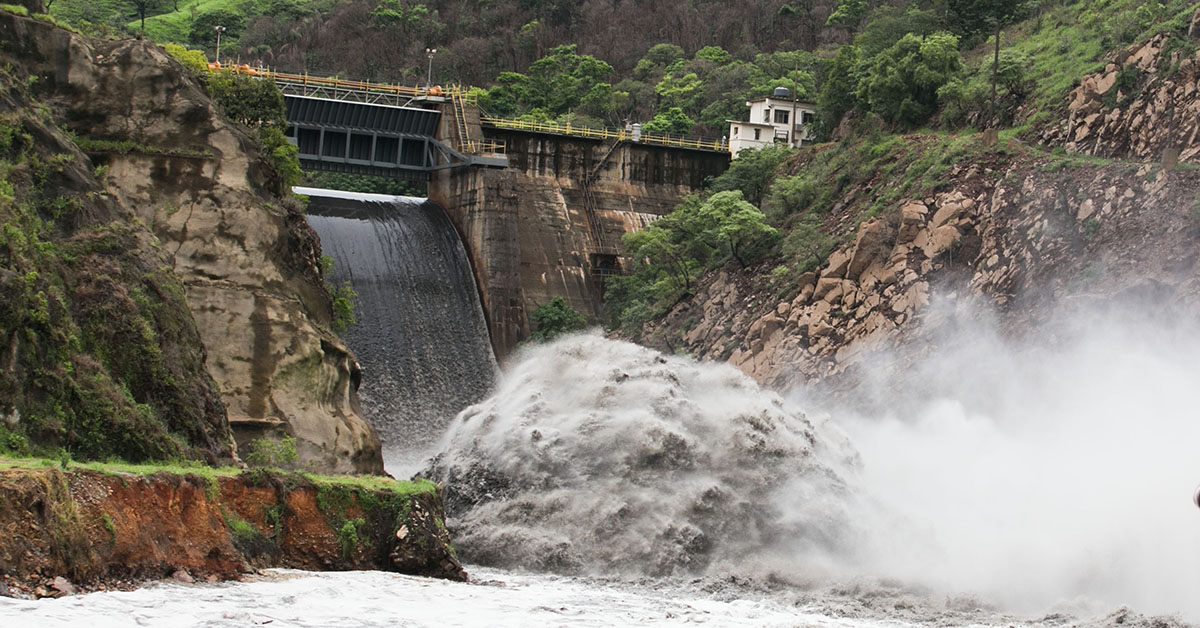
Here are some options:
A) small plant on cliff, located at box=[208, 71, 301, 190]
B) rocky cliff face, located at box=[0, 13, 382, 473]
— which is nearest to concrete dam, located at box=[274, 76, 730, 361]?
small plant on cliff, located at box=[208, 71, 301, 190]

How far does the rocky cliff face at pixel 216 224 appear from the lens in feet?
134

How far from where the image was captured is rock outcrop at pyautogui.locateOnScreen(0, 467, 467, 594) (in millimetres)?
19719

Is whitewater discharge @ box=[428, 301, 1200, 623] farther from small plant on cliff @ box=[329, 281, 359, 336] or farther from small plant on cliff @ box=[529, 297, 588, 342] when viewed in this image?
small plant on cliff @ box=[529, 297, 588, 342]

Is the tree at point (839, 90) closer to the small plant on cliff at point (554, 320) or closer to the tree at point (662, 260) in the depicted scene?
the tree at point (662, 260)

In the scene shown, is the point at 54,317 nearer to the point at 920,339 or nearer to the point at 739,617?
the point at 739,617

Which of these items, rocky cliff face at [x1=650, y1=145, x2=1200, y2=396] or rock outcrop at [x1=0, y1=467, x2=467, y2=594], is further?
rocky cliff face at [x1=650, y1=145, x2=1200, y2=396]

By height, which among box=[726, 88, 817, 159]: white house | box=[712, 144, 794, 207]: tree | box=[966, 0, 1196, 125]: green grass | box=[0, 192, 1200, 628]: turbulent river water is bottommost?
box=[0, 192, 1200, 628]: turbulent river water

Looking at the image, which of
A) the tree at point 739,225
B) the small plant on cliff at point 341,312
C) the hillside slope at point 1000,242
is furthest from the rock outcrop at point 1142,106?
the small plant on cliff at point 341,312

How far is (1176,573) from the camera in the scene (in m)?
30.5

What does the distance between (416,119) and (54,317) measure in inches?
1946

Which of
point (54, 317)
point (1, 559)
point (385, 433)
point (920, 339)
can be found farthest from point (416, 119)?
point (1, 559)

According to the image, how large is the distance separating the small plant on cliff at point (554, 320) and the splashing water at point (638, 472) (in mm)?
27742

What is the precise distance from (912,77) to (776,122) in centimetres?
1807

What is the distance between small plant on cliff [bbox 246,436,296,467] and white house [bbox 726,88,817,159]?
170 ft
